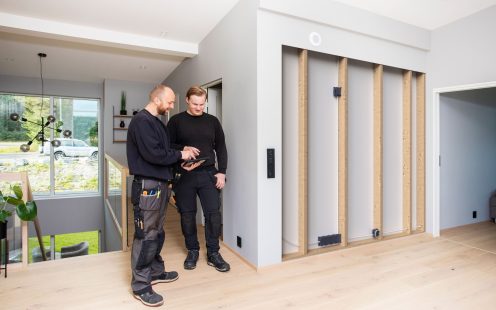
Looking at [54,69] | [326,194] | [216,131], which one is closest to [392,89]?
[326,194]

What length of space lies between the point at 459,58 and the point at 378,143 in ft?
4.50

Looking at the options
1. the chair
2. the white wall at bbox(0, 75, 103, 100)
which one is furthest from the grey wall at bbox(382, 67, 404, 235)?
the chair

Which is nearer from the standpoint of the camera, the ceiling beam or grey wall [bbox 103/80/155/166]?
the ceiling beam

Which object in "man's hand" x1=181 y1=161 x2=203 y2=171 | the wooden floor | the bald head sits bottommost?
the wooden floor

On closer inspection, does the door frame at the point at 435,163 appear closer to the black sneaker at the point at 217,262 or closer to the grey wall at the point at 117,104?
the black sneaker at the point at 217,262

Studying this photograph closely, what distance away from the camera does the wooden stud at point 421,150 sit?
392cm

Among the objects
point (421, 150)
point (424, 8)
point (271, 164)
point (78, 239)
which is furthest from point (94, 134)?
point (424, 8)

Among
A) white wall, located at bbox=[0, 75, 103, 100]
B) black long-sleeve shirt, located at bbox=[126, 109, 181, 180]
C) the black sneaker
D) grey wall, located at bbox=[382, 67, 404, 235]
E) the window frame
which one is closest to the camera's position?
black long-sleeve shirt, located at bbox=[126, 109, 181, 180]

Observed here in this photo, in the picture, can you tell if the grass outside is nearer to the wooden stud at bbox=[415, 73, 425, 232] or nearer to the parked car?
the parked car

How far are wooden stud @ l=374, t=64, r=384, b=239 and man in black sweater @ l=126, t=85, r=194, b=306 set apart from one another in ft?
8.04

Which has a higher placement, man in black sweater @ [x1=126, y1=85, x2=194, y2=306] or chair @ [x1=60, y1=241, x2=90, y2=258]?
man in black sweater @ [x1=126, y1=85, x2=194, y2=306]

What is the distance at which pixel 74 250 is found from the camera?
23.2 feet

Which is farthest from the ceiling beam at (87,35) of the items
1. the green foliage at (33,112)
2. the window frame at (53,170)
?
the green foliage at (33,112)

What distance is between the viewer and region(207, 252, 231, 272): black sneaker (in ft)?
8.89
